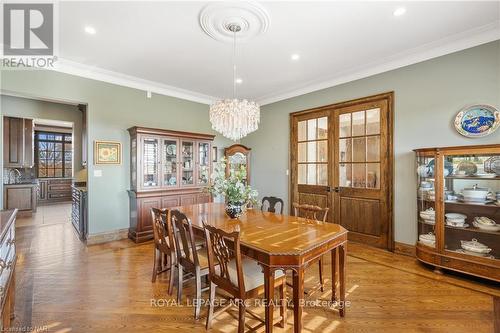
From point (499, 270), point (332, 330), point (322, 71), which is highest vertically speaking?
point (322, 71)

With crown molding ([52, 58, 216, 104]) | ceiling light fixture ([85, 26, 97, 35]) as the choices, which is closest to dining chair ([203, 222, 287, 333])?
ceiling light fixture ([85, 26, 97, 35])

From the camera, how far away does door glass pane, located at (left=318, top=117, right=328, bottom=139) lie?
4316 millimetres

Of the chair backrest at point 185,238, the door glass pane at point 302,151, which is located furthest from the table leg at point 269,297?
the door glass pane at point 302,151

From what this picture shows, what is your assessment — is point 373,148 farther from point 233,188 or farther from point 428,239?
point 233,188

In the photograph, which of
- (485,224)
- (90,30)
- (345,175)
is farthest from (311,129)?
(90,30)

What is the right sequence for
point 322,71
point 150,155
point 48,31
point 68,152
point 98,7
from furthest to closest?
point 68,152, point 150,155, point 322,71, point 48,31, point 98,7

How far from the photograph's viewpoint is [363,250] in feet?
11.7

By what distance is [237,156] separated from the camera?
5.56 m

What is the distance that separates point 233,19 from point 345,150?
107 inches

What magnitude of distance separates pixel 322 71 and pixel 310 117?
0.93m

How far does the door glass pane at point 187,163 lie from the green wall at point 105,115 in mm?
700

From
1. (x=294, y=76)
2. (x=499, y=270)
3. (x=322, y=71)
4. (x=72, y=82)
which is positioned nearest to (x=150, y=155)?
(x=72, y=82)

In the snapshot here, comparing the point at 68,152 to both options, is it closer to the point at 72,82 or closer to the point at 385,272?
the point at 72,82

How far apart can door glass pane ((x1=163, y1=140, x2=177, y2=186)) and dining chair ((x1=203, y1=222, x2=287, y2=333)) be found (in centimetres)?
279
